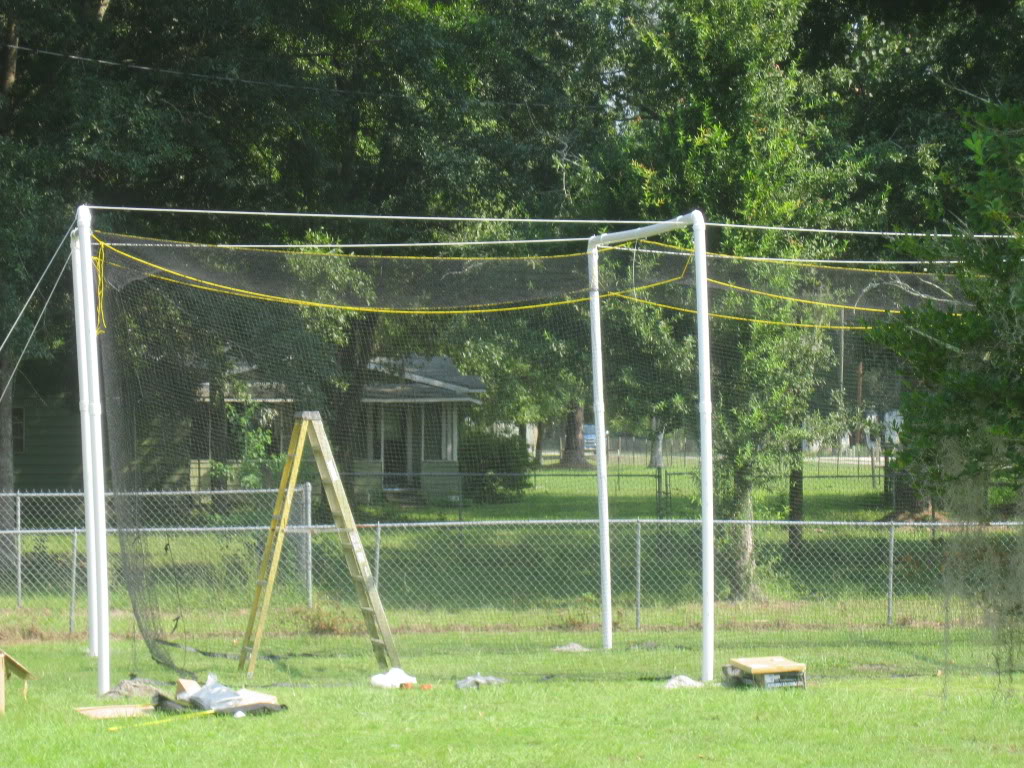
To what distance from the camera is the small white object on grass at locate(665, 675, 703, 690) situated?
625 centimetres

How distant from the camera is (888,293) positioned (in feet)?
24.9

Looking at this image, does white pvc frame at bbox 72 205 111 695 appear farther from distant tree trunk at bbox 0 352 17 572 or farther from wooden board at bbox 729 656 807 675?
distant tree trunk at bbox 0 352 17 572

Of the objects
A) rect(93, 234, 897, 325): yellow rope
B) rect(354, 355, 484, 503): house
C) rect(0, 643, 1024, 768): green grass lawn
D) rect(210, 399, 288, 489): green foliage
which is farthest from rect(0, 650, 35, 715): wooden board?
rect(354, 355, 484, 503): house

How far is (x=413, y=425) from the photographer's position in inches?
385

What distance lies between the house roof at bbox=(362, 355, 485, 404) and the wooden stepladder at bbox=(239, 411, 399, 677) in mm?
2299

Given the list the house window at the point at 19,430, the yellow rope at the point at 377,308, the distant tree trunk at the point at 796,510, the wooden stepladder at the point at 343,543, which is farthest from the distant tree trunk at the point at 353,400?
the house window at the point at 19,430

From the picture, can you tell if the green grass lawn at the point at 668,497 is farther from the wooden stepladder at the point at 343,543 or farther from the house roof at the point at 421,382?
the wooden stepladder at the point at 343,543

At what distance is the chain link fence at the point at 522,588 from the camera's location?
26.3ft

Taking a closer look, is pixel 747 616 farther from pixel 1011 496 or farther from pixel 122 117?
pixel 122 117

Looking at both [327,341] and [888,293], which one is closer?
[888,293]

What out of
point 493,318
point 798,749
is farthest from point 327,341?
point 798,749

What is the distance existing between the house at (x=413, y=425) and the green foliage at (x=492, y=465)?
0.45 ft

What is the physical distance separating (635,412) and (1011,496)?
6.16 metres

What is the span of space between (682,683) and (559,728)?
136cm
